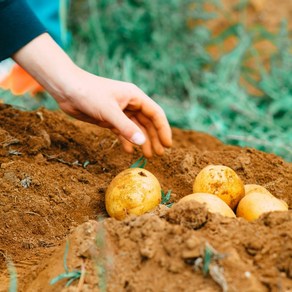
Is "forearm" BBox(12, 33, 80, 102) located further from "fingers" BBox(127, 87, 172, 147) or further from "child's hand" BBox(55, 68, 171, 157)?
"fingers" BBox(127, 87, 172, 147)

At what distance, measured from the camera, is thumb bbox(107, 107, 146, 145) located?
2.55 meters

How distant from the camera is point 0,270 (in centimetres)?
235

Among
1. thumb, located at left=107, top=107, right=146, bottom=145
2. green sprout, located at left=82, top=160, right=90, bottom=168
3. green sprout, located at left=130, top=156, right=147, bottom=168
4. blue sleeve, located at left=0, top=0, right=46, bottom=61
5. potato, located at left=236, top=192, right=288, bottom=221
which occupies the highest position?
blue sleeve, located at left=0, top=0, right=46, bottom=61

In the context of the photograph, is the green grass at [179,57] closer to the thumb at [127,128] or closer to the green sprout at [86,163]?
the green sprout at [86,163]

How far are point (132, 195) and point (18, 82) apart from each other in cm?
262

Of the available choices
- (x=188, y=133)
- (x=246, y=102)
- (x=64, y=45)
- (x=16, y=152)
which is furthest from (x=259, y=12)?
(x=16, y=152)

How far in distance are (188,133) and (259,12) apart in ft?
8.37

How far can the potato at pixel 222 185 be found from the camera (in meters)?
2.60

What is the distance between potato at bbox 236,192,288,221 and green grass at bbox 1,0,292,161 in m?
2.57

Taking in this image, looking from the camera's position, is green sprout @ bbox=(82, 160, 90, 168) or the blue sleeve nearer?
the blue sleeve

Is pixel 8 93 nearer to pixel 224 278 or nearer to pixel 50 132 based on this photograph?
pixel 50 132

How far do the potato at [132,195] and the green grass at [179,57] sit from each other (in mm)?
2466

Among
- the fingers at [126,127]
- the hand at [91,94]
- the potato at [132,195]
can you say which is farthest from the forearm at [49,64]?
the potato at [132,195]

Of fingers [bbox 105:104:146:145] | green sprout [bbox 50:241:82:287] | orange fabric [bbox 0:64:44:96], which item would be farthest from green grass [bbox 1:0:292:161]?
green sprout [bbox 50:241:82:287]
